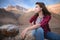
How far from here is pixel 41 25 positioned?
7.61 ft

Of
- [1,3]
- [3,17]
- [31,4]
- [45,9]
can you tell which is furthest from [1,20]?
[45,9]

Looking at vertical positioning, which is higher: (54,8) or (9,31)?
(54,8)

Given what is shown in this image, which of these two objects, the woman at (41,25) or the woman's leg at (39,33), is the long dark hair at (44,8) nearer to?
the woman at (41,25)

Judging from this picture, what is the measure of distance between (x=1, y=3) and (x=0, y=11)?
123 millimetres

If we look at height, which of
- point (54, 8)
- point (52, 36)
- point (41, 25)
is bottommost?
point (52, 36)

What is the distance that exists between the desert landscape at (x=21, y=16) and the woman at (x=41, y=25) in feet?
0.19

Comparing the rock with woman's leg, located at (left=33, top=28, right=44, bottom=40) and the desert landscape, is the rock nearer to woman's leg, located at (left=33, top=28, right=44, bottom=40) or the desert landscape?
the desert landscape

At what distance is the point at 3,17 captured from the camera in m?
2.40

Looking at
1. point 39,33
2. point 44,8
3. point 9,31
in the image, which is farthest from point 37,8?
point 9,31

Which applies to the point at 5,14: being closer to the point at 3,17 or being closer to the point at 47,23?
the point at 3,17

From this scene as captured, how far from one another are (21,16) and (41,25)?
1.09 ft

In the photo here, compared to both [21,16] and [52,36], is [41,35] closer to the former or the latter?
[52,36]

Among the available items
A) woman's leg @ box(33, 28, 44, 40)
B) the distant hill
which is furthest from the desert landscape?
woman's leg @ box(33, 28, 44, 40)

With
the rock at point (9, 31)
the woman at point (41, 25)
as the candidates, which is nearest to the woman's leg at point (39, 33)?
the woman at point (41, 25)
